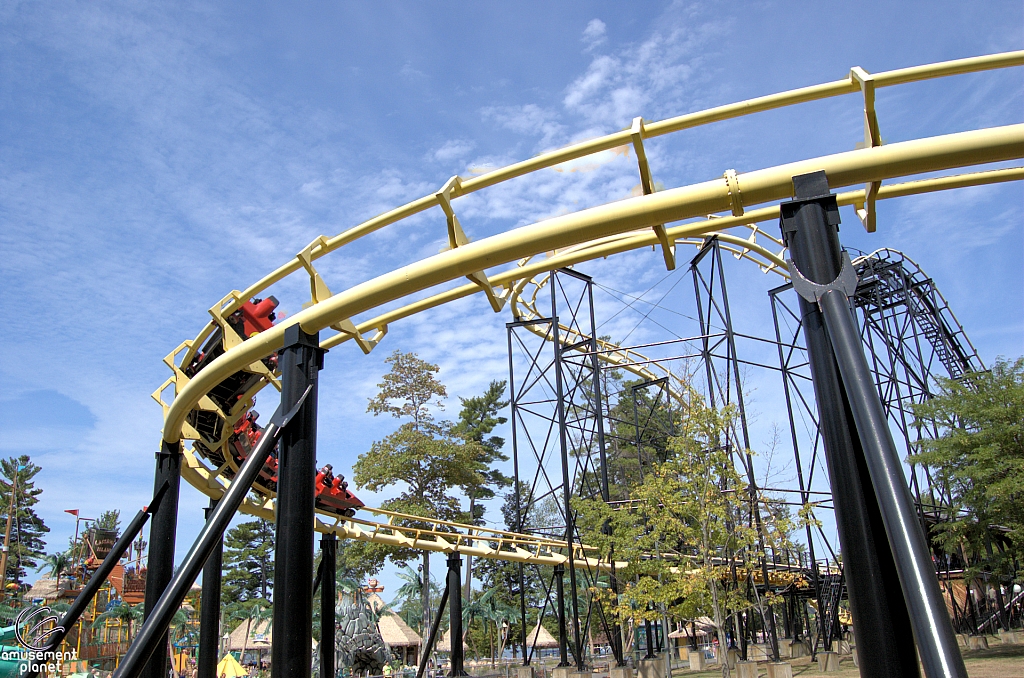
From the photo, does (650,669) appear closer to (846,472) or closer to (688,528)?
(688,528)

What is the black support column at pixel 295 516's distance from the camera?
4656 mm

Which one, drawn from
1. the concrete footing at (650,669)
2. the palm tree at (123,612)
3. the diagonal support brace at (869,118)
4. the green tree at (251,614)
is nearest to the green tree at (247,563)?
the green tree at (251,614)

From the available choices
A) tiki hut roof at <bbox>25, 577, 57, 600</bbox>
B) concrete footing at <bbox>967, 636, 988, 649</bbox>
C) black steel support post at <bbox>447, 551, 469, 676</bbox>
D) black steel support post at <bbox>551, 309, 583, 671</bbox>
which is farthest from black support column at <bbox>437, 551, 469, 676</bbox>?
tiki hut roof at <bbox>25, 577, 57, 600</bbox>

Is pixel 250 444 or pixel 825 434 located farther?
pixel 250 444

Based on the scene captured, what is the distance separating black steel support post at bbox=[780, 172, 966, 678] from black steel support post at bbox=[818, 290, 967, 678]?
0.25 feet

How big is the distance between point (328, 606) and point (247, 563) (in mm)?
41113

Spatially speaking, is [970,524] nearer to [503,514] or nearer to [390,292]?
[390,292]

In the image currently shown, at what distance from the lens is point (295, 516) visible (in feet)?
16.3

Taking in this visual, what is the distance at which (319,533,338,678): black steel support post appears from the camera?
969 cm

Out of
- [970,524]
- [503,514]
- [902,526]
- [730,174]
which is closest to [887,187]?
[730,174]

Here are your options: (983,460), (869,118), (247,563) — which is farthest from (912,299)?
(247,563)

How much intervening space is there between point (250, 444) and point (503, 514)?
117 ft

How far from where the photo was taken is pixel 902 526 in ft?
9.69

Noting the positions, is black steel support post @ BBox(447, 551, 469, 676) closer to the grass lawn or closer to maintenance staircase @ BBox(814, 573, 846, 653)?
the grass lawn
